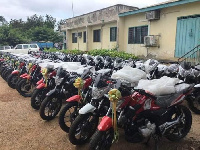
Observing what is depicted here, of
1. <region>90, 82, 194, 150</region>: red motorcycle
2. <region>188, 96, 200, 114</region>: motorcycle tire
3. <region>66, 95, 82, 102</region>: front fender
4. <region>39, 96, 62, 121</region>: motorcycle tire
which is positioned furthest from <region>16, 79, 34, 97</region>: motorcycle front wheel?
<region>188, 96, 200, 114</region>: motorcycle tire

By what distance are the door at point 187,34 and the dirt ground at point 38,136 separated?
19.8 feet

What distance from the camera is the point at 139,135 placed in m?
3.12

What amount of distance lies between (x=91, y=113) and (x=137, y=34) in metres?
10.8

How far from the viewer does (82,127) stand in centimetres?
341

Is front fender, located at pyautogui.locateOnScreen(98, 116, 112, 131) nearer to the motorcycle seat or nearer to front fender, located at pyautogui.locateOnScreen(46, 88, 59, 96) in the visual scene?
the motorcycle seat

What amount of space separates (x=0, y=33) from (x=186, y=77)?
26701 millimetres

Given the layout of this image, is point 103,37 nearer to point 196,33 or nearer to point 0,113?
point 196,33

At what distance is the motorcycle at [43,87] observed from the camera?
512 centimetres

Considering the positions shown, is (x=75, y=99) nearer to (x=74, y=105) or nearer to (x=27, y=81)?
(x=74, y=105)

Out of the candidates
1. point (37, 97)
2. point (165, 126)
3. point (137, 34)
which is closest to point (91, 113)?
point (165, 126)

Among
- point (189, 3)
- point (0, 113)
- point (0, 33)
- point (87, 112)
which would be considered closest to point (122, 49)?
point (189, 3)

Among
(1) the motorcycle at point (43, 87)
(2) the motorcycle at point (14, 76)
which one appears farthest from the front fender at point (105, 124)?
(2) the motorcycle at point (14, 76)

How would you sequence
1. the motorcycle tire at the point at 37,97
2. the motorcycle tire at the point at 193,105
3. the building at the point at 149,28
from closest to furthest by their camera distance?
the motorcycle tire at the point at 193,105, the motorcycle tire at the point at 37,97, the building at the point at 149,28

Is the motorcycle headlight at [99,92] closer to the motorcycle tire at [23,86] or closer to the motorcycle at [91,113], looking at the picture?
the motorcycle at [91,113]
